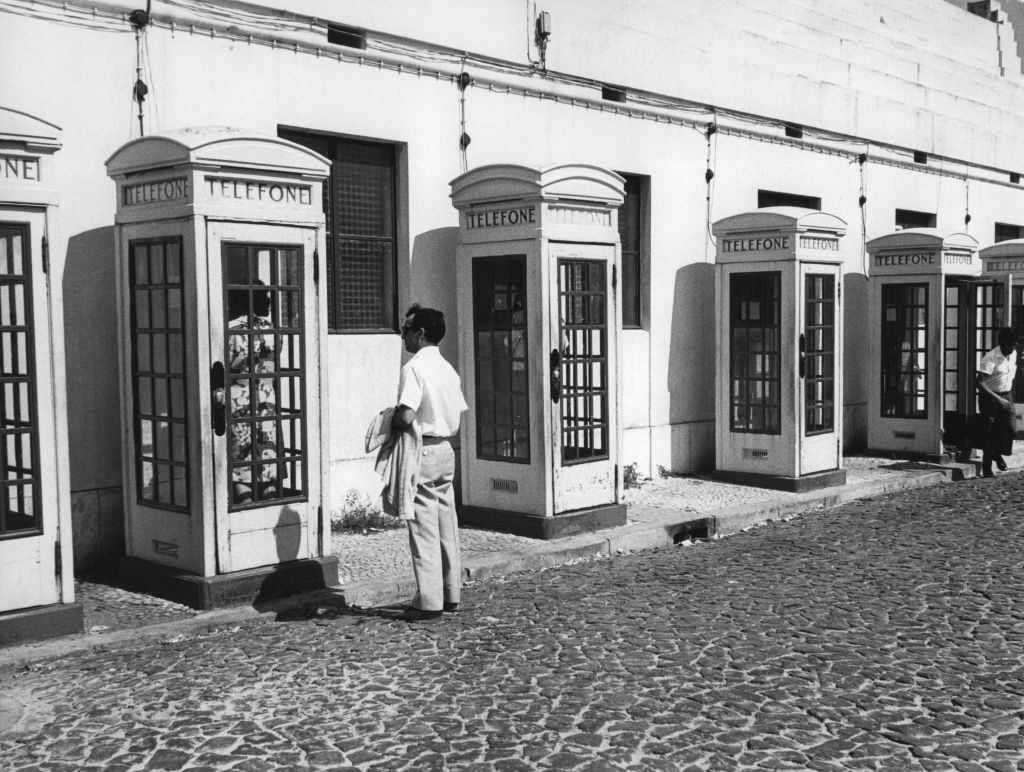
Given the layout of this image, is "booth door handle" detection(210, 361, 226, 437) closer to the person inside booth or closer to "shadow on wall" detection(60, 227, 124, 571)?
the person inside booth

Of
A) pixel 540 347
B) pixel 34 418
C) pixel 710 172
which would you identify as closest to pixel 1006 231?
pixel 710 172

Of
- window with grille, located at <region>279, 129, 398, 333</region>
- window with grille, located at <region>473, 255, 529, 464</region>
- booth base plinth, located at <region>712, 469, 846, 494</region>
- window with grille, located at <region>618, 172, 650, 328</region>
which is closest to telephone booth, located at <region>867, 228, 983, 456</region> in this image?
booth base plinth, located at <region>712, 469, 846, 494</region>

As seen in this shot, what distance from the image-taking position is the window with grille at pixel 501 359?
31.4 ft

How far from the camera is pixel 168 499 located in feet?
24.7

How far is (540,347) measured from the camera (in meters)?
9.34

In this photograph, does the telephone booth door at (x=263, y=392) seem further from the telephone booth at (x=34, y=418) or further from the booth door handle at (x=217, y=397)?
the telephone booth at (x=34, y=418)

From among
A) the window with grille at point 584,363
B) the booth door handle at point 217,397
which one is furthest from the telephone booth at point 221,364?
the window with grille at point 584,363

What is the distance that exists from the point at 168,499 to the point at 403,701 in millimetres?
2843

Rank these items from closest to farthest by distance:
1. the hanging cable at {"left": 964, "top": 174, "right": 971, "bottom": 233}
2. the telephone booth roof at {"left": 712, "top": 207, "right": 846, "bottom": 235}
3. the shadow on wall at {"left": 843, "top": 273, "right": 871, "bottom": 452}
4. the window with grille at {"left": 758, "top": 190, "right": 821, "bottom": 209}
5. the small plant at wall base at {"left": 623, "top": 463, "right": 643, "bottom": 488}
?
the telephone booth roof at {"left": 712, "top": 207, "right": 846, "bottom": 235}
the small plant at wall base at {"left": 623, "top": 463, "right": 643, "bottom": 488}
the window with grille at {"left": 758, "top": 190, "right": 821, "bottom": 209}
the shadow on wall at {"left": 843, "top": 273, "right": 871, "bottom": 452}
the hanging cable at {"left": 964, "top": 174, "right": 971, "bottom": 233}

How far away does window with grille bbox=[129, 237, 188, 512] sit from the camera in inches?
291

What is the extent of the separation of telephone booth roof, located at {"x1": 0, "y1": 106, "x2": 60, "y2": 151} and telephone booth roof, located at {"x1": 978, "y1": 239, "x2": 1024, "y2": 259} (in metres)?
13.5

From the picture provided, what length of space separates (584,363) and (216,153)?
390cm

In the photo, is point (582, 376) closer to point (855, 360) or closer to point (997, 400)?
point (997, 400)

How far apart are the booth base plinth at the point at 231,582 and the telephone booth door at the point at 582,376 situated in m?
2.51
